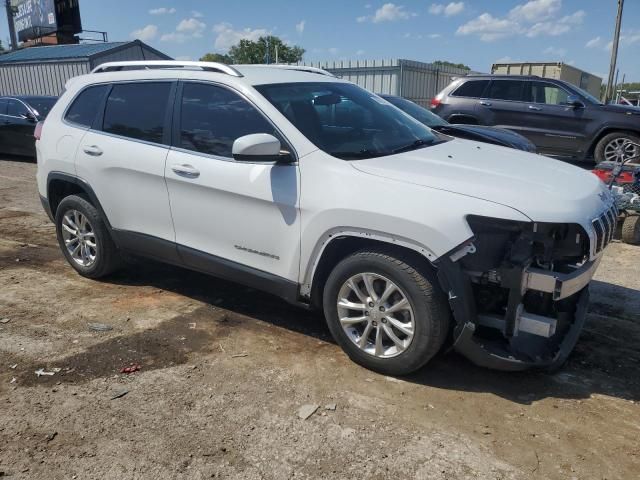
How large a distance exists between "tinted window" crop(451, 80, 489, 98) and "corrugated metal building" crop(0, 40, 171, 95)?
49.9 feet

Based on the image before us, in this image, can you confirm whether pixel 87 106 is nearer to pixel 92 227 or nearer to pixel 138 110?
pixel 138 110

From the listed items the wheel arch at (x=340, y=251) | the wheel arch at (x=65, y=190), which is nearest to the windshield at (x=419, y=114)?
the wheel arch at (x=65, y=190)

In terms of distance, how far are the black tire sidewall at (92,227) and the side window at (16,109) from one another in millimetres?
9020

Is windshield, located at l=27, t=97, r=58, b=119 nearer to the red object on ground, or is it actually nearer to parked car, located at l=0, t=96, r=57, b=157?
parked car, located at l=0, t=96, r=57, b=157

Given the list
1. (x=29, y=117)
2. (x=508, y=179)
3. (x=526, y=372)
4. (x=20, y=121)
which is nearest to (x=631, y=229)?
(x=526, y=372)

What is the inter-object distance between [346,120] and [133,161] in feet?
5.66

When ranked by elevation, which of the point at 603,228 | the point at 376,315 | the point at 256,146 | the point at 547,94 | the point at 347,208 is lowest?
the point at 376,315

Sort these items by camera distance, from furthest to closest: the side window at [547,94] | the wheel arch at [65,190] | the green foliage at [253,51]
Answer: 1. the green foliage at [253,51]
2. the side window at [547,94]
3. the wheel arch at [65,190]

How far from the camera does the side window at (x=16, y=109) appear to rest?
12641mm

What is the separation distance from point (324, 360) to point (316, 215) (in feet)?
3.25

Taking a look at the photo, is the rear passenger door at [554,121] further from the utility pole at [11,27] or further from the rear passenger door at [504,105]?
the utility pole at [11,27]

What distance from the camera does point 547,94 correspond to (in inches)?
451

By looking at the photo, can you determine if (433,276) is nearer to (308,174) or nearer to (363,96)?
(308,174)

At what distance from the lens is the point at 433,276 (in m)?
3.16
